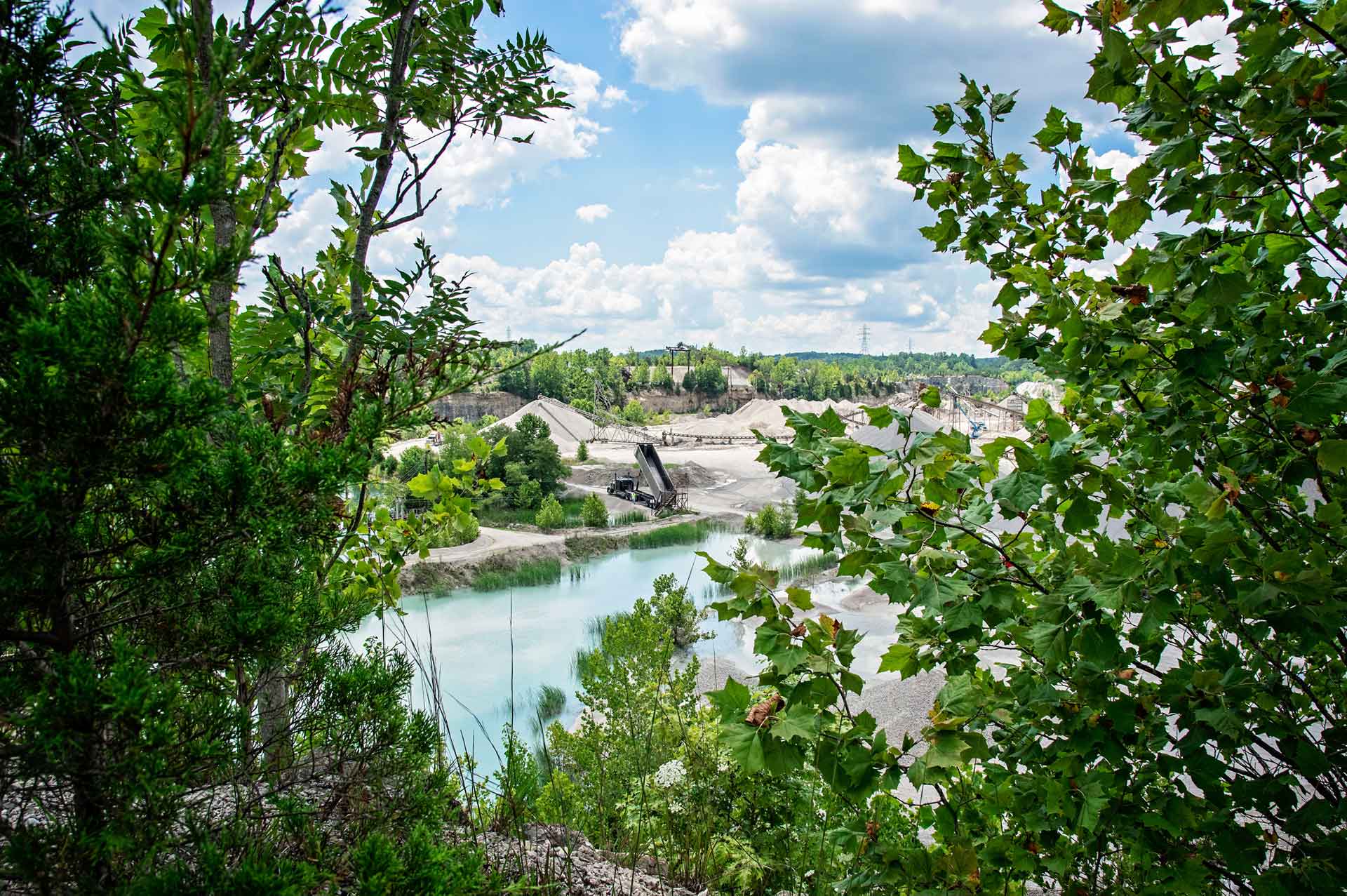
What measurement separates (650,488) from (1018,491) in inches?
770

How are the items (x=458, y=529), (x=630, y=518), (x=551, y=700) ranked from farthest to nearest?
(x=630, y=518) < (x=551, y=700) < (x=458, y=529)

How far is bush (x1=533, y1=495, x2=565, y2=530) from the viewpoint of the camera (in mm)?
16672

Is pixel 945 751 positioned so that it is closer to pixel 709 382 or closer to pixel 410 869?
pixel 410 869

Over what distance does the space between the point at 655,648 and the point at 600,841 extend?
1.65 m

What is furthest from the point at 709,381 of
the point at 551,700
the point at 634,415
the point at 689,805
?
the point at 689,805

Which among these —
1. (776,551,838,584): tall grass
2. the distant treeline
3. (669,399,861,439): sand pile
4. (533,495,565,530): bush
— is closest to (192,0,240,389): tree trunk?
(776,551,838,584): tall grass

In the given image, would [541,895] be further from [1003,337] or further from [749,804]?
[1003,337]

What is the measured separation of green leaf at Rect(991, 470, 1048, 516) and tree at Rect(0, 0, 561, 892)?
0.99 m

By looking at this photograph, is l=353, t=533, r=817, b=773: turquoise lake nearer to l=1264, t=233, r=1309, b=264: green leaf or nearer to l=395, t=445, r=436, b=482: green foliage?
l=395, t=445, r=436, b=482: green foliage

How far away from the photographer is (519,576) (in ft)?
43.0

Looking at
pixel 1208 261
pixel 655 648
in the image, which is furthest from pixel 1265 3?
pixel 655 648

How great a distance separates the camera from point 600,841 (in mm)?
2797

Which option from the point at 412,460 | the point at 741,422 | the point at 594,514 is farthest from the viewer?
the point at 741,422

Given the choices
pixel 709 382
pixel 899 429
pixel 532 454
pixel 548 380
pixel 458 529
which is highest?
pixel 709 382
